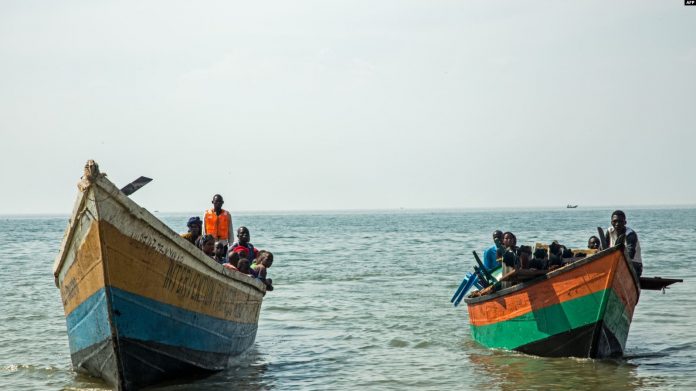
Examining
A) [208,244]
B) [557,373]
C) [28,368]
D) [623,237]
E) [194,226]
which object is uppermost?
[194,226]

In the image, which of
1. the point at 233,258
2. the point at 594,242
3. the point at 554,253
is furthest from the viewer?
the point at 594,242

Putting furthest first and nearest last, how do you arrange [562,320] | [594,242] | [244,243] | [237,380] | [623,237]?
1. [594,242]
2. [244,243]
3. [562,320]
4. [237,380]
5. [623,237]

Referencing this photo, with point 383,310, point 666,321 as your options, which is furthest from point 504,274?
point 383,310

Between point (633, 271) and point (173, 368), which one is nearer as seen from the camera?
point (173, 368)

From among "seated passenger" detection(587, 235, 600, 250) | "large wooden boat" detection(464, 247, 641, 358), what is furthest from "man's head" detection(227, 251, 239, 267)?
"seated passenger" detection(587, 235, 600, 250)

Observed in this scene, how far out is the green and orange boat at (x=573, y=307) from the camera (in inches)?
474

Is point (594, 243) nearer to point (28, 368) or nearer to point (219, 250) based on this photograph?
point (219, 250)

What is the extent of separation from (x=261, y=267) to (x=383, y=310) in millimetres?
7728

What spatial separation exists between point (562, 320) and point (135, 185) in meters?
6.13

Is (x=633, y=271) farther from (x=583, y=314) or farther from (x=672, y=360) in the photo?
(x=672, y=360)

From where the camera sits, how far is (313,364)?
1384 cm

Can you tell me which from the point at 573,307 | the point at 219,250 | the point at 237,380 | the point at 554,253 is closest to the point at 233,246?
the point at 219,250

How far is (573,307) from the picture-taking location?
486 inches

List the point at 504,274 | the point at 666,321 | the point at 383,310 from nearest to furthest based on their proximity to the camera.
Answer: the point at 504,274, the point at 666,321, the point at 383,310
